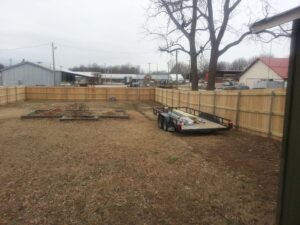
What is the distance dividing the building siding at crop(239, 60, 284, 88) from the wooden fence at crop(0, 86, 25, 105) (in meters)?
33.0

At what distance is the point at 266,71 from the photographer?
157 ft

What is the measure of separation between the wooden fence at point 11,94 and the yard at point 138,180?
17226mm

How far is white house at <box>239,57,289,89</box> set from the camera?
144 feet

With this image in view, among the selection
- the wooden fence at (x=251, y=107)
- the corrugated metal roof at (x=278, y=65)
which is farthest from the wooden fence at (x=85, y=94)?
the corrugated metal roof at (x=278, y=65)

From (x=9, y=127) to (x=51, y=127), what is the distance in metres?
1.88

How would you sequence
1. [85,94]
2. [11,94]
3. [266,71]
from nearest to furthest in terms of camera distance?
[11,94] < [85,94] < [266,71]

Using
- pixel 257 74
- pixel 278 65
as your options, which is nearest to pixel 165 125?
pixel 278 65

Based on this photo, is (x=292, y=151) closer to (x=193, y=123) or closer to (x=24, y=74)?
(x=193, y=123)

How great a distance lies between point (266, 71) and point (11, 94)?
3806 cm

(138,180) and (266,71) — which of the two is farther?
(266,71)

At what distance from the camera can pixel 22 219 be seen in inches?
172

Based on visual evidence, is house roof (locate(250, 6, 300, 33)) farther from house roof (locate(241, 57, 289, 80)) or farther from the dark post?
house roof (locate(241, 57, 289, 80))

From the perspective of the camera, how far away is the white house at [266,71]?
144 feet

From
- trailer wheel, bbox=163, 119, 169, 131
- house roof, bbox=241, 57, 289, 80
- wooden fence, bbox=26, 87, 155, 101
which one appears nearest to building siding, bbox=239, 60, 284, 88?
house roof, bbox=241, 57, 289, 80
